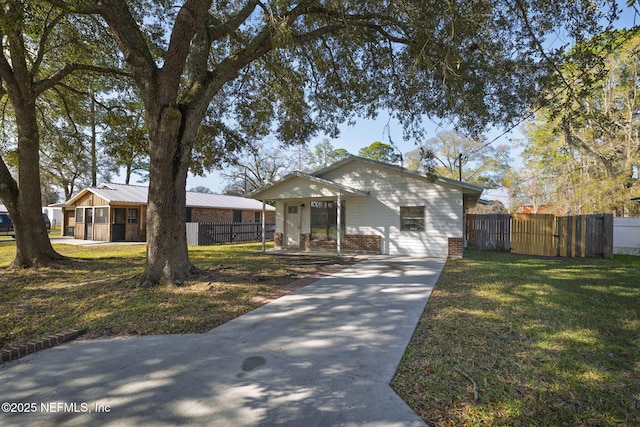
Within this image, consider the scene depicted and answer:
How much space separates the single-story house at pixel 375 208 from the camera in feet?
38.6

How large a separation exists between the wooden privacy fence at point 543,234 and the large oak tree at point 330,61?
7.23m

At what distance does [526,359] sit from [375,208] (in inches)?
388

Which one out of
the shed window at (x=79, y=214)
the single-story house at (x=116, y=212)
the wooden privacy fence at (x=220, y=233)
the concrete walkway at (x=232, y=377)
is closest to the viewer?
the concrete walkway at (x=232, y=377)

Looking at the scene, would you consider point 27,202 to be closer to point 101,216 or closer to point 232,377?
point 232,377

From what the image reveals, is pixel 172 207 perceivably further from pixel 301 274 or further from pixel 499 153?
pixel 499 153

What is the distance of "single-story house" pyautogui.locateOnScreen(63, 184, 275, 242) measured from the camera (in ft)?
64.1

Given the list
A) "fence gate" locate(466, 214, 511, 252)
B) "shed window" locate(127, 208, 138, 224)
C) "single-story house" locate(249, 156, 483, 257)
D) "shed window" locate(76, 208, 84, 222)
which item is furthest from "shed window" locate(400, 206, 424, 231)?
"shed window" locate(76, 208, 84, 222)

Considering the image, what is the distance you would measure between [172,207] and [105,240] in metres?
16.7

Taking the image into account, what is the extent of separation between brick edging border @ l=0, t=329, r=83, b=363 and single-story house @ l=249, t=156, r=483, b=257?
357 inches

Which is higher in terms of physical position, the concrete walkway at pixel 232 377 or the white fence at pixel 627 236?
the white fence at pixel 627 236

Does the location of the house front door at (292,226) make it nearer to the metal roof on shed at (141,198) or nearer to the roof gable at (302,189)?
the roof gable at (302,189)

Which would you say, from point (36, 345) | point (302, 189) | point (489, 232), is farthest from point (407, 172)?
point (36, 345)

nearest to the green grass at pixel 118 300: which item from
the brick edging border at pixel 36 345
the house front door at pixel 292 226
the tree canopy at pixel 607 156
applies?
the brick edging border at pixel 36 345

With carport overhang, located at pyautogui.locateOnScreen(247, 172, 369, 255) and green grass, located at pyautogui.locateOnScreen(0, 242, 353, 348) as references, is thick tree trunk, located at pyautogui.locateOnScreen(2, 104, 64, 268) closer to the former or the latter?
green grass, located at pyautogui.locateOnScreen(0, 242, 353, 348)
